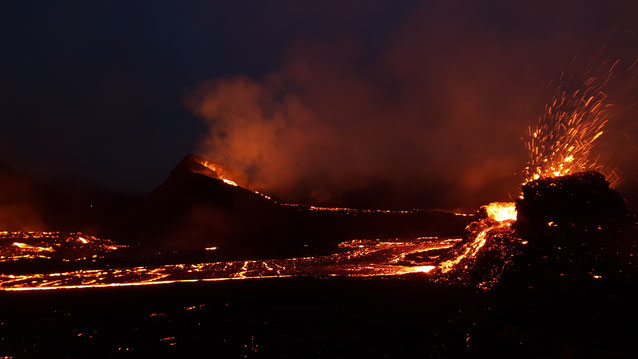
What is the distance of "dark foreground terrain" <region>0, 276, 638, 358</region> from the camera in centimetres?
304

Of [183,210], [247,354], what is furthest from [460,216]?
[247,354]

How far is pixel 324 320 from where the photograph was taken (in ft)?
11.9

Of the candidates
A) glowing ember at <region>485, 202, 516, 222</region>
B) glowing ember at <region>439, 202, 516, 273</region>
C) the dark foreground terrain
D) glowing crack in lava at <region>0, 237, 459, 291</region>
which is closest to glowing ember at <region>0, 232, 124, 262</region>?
glowing crack in lava at <region>0, 237, 459, 291</region>

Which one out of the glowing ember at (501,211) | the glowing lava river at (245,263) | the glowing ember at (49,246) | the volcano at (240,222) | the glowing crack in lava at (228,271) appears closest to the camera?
the glowing crack in lava at (228,271)

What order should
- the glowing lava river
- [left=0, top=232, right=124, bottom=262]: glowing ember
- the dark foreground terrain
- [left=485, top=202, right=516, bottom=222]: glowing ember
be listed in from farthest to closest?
1. [left=485, top=202, right=516, bottom=222]: glowing ember
2. [left=0, top=232, right=124, bottom=262]: glowing ember
3. the glowing lava river
4. the dark foreground terrain

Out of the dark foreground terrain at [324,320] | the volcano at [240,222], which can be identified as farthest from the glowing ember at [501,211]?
the dark foreground terrain at [324,320]

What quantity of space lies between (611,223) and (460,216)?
12.5ft

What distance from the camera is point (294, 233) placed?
752cm

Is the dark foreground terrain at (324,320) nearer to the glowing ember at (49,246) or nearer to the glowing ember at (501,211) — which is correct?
the glowing ember at (49,246)

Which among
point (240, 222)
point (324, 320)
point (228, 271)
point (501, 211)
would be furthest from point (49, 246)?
point (501, 211)

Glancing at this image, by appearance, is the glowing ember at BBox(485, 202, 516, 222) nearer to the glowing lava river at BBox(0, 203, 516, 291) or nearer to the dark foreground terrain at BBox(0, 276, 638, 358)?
the glowing lava river at BBox(0, 203, 516, 291)

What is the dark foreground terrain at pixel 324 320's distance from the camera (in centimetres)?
304

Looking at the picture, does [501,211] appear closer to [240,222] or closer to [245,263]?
[245,263]

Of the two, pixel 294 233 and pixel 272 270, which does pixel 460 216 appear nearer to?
pixel 294 233
